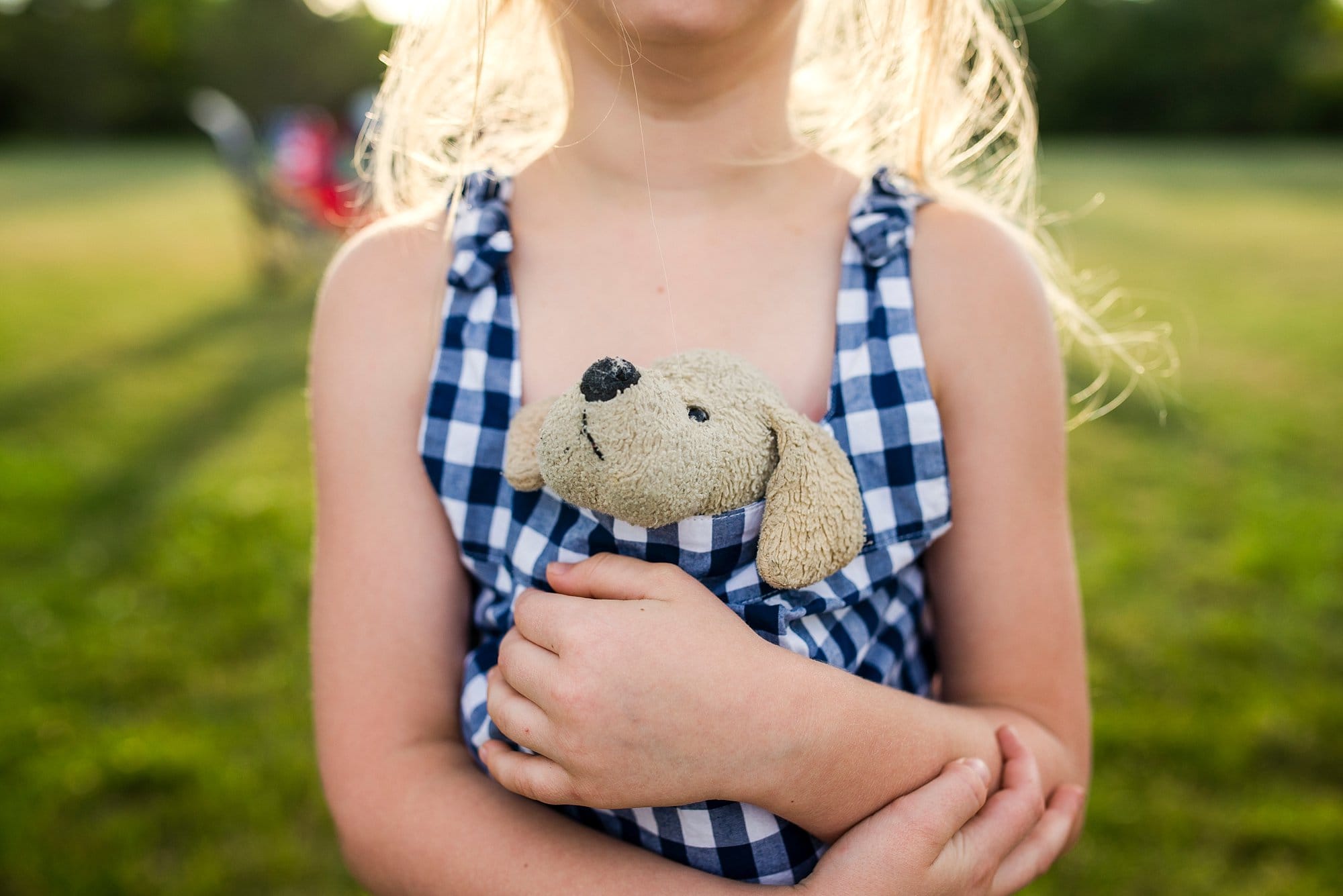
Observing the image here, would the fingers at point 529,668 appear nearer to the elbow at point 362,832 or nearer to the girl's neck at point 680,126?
the elbow at point 362,832

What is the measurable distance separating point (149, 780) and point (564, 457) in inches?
88.4

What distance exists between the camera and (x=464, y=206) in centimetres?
129

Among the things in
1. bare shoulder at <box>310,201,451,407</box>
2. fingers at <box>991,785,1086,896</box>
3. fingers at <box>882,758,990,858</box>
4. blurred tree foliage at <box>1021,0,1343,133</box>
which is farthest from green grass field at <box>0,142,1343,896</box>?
blurred tree foliage at <box>1021,0,1343,133</box>

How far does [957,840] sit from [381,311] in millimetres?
891

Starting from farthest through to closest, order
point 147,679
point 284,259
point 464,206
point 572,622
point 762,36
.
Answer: point 284,259
point 147,679
point 464,206
point 762,36
point 572,622

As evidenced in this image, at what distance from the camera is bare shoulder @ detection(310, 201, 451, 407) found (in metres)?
1.19

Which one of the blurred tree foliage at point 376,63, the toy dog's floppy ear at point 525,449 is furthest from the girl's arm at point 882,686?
the blurred tree foliage at point 376,63

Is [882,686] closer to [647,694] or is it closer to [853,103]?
[647,694]

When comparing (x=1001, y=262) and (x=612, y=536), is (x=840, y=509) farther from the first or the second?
(x=1001, y=262)

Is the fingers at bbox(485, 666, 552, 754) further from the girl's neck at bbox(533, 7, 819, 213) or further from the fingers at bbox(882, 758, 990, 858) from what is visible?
the girl's neck at bbox(533, 7, 819, 213)

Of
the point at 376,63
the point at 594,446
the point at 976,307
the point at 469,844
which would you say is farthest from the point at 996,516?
the point at 376,63

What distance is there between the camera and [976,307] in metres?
1.16

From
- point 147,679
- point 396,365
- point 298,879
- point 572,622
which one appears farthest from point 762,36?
point 147,679

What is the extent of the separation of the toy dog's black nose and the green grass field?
1892 millimetres
